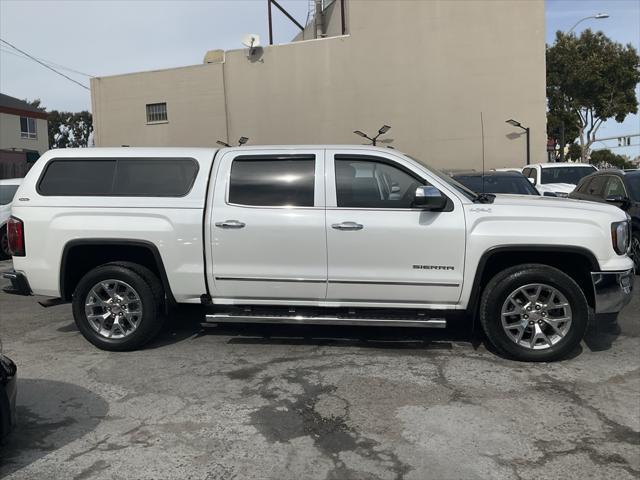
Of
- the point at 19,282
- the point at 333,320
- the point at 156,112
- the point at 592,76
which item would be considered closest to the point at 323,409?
the point at 333,320

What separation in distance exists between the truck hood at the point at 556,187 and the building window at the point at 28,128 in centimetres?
3953

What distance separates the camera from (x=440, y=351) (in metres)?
5.29

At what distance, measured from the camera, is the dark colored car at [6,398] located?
127 inches

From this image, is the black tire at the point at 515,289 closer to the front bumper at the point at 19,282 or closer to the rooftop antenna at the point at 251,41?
the front bumper at the point at 19,282

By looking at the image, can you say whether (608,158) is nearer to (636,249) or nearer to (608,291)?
(636,249)

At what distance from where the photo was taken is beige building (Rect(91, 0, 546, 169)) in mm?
23391

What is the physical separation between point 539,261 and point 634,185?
492cm

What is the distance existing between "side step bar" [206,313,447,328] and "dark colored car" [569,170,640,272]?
5096 millimetres

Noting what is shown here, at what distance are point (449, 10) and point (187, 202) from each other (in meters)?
21.5

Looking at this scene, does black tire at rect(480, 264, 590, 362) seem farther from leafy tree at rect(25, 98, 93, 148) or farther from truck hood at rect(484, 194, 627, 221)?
leafy tree at rect(25, 98, 93, 148)

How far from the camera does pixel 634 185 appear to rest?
8.84 m

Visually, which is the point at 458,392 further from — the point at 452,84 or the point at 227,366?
the point at 452,84

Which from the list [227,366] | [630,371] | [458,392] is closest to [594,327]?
[630,371]

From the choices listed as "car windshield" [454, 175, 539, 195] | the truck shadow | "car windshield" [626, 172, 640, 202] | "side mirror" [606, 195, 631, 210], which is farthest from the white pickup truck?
"car windshield" [454, 175, 539, 195]
